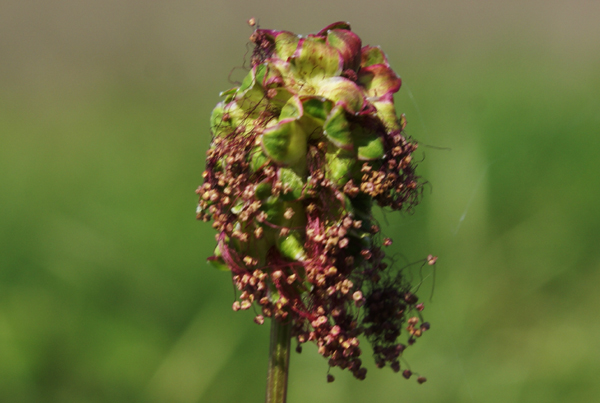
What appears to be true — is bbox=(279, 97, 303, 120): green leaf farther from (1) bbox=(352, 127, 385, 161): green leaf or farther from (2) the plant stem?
(2) the plant stem

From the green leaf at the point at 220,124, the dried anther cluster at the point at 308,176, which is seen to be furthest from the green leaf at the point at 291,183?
the green leaf at the point at 220,124

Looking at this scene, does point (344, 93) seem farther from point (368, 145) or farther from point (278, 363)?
point (278, 363)

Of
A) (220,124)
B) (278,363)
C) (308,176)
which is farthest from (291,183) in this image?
(278,363)

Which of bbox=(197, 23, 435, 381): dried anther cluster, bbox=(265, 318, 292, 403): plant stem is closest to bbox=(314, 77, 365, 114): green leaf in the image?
bbox=(197, 23, 435, 381): dried anther cluster

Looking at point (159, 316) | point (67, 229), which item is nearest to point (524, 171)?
point (159, 316)

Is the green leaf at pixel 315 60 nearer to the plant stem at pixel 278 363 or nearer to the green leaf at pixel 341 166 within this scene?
the green leaf at pixel 341 166

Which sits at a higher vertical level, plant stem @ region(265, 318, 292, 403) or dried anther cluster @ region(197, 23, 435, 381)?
dried anther cluster @ region(197, 23, 435, 381)
